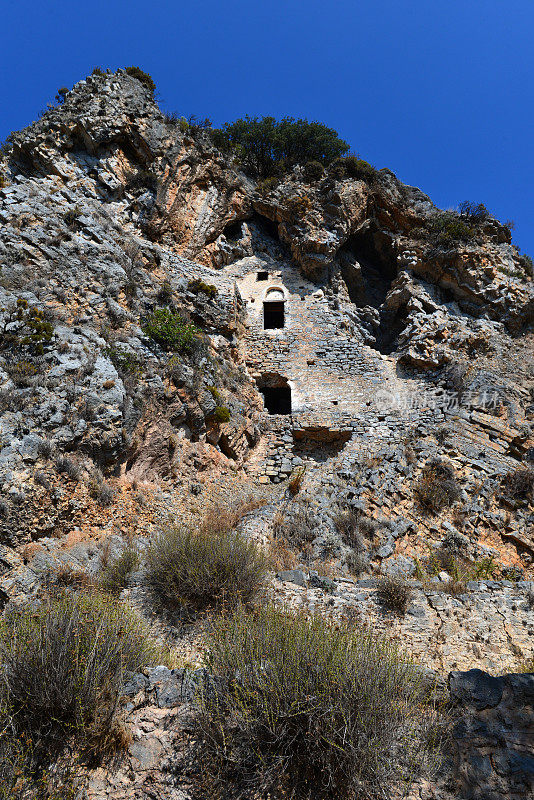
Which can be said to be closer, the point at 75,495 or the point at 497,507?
the point at 75,495

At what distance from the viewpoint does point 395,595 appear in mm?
6426

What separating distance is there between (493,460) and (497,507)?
1392mm

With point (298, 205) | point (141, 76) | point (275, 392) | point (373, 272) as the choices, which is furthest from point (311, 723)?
point (141, 76)

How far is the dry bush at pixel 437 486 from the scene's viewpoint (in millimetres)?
10164

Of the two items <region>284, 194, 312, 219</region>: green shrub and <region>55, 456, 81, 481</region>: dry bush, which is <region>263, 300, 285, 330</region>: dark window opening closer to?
<region>284, 194, 312, 219</region>: green shrub

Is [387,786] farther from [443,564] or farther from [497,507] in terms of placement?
[497,507]

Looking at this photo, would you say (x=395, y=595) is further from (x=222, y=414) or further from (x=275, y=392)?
(x=275, y=392)

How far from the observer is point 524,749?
3.78 m

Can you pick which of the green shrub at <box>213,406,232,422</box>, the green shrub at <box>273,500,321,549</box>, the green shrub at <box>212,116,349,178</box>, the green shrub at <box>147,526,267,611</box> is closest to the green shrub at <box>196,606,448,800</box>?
the green shrub at <box>147,526,267,611</box>

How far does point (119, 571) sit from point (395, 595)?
4.25 m

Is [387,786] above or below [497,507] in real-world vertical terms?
below

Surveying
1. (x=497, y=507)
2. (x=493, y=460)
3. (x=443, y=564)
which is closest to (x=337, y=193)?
(x=493, y=460)

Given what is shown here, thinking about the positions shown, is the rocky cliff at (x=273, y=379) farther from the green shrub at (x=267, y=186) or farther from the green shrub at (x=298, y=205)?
the green shrub at (x=267, y=186)

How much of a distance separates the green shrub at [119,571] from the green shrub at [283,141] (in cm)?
1679
